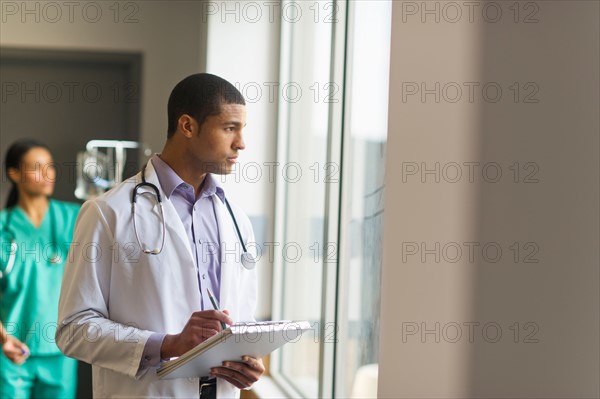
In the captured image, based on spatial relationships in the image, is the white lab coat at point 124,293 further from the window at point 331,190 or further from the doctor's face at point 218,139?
the window at point 331,190

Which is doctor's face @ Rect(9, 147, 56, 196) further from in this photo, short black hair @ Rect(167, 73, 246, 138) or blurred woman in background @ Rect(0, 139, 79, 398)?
short black hair @ Rect(167, 73, 246, 138)

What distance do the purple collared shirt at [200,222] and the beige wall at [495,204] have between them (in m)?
0.33

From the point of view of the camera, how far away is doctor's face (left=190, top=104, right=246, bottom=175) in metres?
1.24

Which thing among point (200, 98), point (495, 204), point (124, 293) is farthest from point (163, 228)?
point (495, 204)

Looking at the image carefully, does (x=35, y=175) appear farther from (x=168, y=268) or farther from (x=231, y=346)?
(x=231, y=346)

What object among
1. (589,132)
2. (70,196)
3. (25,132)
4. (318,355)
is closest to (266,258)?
(318,355)

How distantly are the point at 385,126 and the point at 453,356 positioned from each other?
457 mm

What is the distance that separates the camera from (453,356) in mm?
1359

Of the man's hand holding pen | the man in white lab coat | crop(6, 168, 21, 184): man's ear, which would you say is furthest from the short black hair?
crop(6, 168, 21, 184): man's ear

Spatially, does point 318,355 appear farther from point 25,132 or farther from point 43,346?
point 25,132

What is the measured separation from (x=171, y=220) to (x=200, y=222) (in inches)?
2.3

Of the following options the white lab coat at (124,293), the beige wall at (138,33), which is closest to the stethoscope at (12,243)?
the beige wall at (138,33)

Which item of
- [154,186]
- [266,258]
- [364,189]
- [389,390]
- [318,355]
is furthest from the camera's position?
[266,258]

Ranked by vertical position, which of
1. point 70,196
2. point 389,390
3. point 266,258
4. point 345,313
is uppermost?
point 70,196
